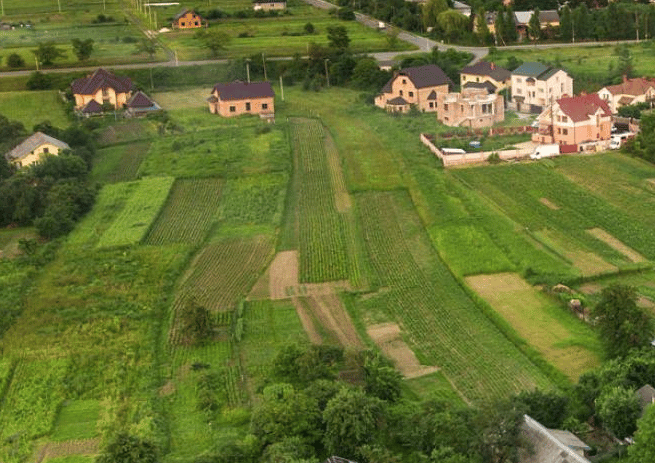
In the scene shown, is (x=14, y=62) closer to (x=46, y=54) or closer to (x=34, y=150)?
(x=46, y=54)

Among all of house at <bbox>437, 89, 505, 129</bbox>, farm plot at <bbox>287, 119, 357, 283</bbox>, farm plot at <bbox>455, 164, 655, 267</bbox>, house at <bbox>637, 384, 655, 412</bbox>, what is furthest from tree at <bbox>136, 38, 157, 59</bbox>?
house at <bbox>637, 384, 655, 412</bbox>

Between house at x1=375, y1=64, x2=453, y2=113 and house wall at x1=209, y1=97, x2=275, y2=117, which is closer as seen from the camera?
house at x1=375, y1=64, x2=453, y2=113

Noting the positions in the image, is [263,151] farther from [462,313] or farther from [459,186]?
[462,313]

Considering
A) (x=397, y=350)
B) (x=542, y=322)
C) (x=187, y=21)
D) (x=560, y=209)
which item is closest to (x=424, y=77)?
(x=560, y=209)

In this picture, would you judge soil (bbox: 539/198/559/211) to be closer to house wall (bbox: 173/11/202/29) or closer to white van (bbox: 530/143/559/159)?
white van (bbox: 530/143/559/159)

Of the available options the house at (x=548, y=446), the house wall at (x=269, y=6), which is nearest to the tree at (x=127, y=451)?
the house at (x=548, y=446)
